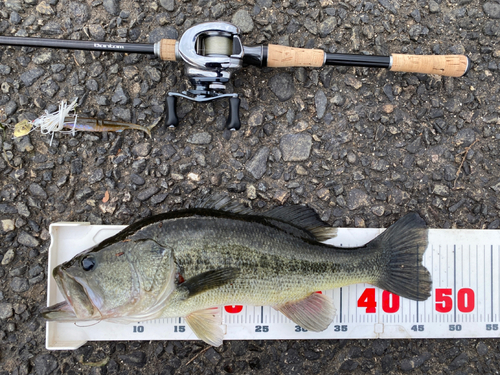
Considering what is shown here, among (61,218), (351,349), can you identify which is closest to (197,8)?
(61,218)

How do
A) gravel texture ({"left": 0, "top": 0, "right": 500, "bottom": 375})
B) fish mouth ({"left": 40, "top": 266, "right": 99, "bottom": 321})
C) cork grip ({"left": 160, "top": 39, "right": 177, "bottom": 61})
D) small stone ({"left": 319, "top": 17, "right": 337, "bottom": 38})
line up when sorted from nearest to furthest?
fish mouth ({"left": 40, "top": 266, "right": 99, "bottom": 321}) → cork grip ({"left": 160, "top": 39, "right": 177, "bottom": 61}) → gravel texture ({"left": 0, "top": 0, "right": 500, "bottom": 375}) → small stone ({"left": 319, "top": 17, "right": 337, "bottom": 38})

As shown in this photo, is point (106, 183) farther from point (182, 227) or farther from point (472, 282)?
point (472, 282)

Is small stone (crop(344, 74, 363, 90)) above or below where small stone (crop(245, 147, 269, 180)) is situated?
above

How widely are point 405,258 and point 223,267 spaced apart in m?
1.51

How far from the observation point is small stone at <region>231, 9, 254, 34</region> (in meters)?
3.14

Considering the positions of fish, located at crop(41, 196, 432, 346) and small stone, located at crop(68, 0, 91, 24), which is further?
small stone, located at crop(68, 0, 91, 24)

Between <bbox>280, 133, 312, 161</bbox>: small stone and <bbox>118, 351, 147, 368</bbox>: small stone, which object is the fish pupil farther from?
<bbox>280, 133, 312, 161</bbox>: small stone

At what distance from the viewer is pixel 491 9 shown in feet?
10.9

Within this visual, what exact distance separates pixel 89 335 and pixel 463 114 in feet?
12.7

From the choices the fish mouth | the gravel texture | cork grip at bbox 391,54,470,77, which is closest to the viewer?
the fish mouth

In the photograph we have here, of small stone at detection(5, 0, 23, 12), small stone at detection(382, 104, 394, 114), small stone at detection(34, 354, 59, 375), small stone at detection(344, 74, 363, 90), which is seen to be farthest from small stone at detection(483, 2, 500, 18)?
small stone at detection(34, 354, 59, 375)

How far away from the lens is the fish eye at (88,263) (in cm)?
240

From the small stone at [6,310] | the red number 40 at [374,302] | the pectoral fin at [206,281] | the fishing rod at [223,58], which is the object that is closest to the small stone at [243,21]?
the fishing rod at [223,58]

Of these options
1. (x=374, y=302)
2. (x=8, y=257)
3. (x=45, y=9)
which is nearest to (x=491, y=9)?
(x=374, y=302)
